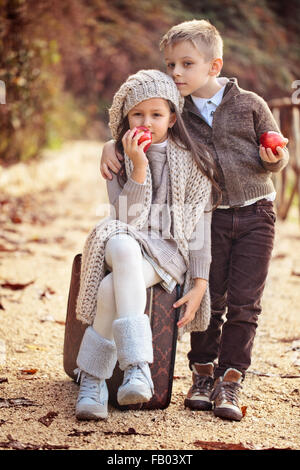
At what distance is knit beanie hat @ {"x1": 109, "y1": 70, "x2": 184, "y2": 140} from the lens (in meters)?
2.51

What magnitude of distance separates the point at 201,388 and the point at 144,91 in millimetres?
1302

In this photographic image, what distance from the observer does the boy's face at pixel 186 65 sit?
263cm

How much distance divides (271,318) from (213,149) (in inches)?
61.9

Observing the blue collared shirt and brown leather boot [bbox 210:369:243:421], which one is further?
the blue collared shirt

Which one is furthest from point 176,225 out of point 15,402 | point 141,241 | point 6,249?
point 6,249

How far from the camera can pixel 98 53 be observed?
15.2 m

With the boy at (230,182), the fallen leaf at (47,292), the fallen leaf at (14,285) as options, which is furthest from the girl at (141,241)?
the fallen leaf at (14,285)

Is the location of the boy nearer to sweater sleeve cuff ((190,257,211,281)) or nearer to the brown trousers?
the brown trousers

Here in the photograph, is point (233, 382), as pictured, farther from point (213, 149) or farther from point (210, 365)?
point (213, 149)

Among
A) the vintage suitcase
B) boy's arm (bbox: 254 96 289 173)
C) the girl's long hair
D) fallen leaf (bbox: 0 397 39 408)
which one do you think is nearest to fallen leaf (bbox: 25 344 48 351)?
fallen leaf (bbox: 0 397 39 408)

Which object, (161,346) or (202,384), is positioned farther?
(202,384)

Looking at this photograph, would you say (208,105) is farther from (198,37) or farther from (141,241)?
(141,241)

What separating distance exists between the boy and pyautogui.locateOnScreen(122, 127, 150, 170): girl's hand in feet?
0.59
